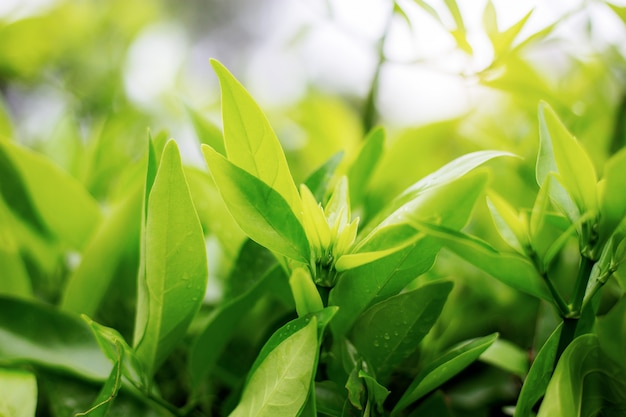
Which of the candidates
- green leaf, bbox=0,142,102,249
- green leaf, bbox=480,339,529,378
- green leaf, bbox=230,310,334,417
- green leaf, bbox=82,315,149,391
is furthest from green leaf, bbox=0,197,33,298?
green leaf, bbox=480,339,529,378

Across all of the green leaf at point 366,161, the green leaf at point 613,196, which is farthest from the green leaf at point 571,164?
the green leaf at point 366,161

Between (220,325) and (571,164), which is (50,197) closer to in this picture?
(220,325)

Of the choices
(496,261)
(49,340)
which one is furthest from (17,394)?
(496,261)

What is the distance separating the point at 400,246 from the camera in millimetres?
259

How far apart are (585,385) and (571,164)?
123mm

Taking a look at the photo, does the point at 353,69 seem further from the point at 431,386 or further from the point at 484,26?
the point at 431,386

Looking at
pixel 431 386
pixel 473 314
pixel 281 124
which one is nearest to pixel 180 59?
pixel 281 124

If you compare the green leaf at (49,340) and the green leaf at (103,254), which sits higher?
the green leaf at (103,254)

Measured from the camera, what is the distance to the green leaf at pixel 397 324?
1.01 ft

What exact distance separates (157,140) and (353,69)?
1129mm

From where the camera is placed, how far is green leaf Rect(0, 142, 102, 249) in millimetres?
426

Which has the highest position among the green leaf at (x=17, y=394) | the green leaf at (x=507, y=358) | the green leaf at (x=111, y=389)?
the green leaf at (x=111, y=389)

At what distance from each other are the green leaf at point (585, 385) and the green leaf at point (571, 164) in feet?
0.23

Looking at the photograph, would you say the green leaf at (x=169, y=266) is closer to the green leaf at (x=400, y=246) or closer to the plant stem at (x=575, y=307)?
the green leaf at (x=400, y=246)
